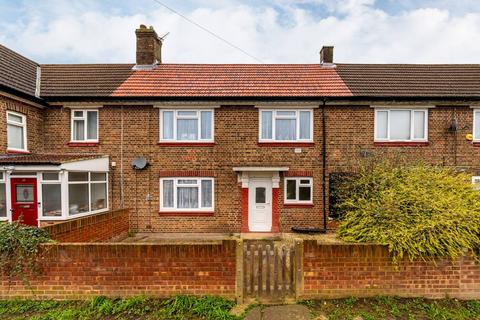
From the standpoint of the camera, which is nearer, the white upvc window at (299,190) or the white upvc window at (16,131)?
the white upvc window at (16,131)

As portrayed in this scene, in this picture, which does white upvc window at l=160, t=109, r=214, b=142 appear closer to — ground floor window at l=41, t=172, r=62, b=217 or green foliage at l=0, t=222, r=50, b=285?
ground floor window at l=41, t=172, r=62, b=217

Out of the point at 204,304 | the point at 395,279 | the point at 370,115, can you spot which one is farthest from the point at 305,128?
the point at 204,304

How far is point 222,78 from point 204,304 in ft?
28.8

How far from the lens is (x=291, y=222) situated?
945 centimetres

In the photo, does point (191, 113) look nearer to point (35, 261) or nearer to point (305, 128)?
point (305, 128)

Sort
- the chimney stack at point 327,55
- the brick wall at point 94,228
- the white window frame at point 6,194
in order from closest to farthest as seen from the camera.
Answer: the brick wall at point 94,228, the white window frame at point 6,194, the chimney stack at point 327,55

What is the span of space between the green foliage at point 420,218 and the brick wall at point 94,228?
241 inches

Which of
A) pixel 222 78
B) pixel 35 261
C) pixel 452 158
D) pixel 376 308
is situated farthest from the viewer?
pixel 222 78

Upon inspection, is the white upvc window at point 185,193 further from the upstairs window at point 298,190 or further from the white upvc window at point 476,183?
the white upvc window at point 476,183

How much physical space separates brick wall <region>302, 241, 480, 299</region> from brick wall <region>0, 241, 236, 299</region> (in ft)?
4.78

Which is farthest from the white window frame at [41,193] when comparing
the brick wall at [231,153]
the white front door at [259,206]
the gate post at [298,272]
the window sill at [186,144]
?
the gate post at [298,272]

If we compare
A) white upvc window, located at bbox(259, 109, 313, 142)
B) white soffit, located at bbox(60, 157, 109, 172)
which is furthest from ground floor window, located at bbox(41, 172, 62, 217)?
white upvc window, located at bbox(259, 109, 313, 142)

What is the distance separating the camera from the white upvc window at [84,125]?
9664 mm

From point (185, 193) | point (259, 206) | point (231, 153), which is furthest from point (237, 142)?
point (185, 193)
